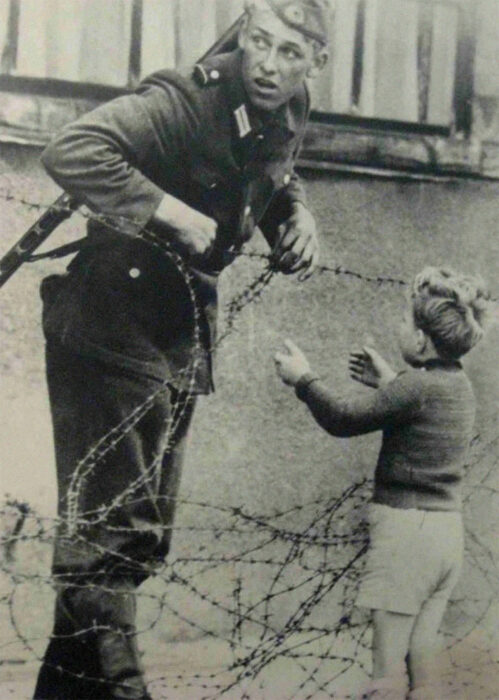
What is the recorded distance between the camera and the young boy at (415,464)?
2.92 metres

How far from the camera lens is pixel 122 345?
2.76 metres

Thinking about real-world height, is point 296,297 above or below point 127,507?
above

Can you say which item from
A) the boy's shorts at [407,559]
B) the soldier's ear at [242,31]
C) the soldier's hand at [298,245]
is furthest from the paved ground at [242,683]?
the soldier's ear at [242,31]

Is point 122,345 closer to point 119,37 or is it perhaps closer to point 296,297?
point 296,297

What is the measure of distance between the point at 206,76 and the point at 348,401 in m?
0.88

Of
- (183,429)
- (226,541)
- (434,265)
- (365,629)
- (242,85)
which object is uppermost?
(242,85)

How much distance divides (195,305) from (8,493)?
2.09 feet

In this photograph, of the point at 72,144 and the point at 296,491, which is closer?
the point at 72,144

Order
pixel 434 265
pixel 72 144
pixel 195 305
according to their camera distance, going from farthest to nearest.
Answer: pixel 434 265
pixel 195 305
pixel 72 144

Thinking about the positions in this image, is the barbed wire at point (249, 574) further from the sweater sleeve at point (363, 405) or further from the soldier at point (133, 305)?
the sweater sleeve at point (363, 405)

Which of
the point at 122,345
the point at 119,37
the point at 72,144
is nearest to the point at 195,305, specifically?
the point at 122,345

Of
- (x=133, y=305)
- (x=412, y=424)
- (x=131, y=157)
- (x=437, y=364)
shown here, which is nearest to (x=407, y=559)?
(x=412, y=424)

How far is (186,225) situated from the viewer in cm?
274

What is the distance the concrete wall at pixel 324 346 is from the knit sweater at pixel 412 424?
0.07 meters
